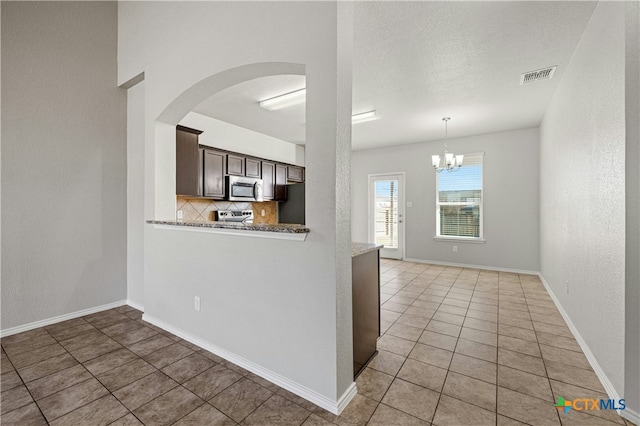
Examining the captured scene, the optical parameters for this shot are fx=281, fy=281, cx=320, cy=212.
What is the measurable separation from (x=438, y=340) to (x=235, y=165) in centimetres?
379

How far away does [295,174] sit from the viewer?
20.1 feet

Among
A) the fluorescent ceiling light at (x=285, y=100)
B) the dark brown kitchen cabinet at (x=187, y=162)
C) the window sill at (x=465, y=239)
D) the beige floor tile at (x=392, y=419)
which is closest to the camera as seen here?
the beige floor tile at (x=392, y=419)

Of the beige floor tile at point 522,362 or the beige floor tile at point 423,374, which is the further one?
the beige floor tile at point 522,362

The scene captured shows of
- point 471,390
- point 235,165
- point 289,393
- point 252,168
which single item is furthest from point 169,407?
point 252,168

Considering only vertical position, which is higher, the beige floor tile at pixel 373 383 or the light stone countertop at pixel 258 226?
the light stone countertop at pixel 258 226

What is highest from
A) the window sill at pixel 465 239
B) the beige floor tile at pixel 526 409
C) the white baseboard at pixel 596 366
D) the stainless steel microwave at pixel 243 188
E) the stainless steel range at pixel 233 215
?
the stainless steel microwave at pixel 243 188

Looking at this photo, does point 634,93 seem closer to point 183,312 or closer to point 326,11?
point 326,11

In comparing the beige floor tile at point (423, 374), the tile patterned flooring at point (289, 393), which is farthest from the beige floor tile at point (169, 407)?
the beige floor tile at point (423, 374)

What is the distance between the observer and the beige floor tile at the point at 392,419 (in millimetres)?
1526

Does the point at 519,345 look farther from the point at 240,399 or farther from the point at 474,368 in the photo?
the point at 240,399

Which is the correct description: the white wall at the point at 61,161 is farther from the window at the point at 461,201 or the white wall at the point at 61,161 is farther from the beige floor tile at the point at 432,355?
the window at the point at 461,201

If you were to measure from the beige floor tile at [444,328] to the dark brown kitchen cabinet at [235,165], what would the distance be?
3569mm

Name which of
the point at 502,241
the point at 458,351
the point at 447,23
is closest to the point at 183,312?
the point at 458,351

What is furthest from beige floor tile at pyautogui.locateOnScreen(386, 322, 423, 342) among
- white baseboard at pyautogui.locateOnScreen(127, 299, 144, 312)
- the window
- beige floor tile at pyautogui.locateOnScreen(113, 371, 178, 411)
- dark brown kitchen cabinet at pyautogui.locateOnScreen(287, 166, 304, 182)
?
dark brown kitchen cabinet at pyautogui.locateOnScreen(287, 166, 304, 182)
